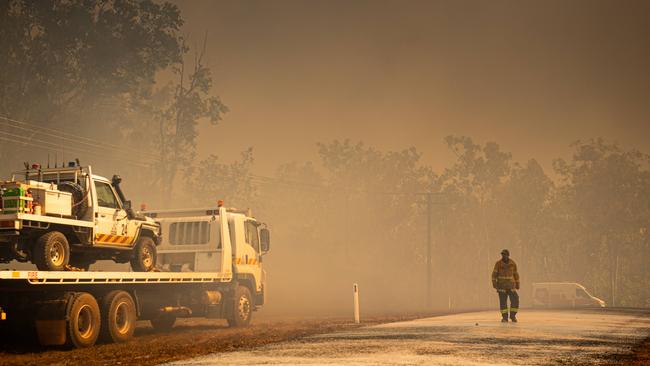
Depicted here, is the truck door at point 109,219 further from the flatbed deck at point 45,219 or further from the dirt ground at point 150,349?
the dirt ground at point 150,349

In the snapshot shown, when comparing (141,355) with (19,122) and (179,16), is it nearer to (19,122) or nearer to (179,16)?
(19,122)

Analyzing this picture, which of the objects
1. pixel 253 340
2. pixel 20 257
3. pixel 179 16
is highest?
pixel 179 16

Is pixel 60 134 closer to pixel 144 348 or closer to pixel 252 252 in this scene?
pixel 252 252

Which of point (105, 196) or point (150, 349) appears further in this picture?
point (105, 196)

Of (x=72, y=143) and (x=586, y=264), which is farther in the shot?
(x=586, y=264)

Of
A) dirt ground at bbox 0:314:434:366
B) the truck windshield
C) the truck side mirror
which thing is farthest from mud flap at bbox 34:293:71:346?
the truck side mirror

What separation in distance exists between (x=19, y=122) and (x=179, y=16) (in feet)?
48.7

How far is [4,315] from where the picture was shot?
42.7 ft

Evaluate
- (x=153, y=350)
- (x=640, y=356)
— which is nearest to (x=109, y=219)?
(x=153, y=350)

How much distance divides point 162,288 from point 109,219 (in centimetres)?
232

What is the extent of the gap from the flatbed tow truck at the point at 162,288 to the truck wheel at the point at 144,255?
1.76ft

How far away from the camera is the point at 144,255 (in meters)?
→ 18.4

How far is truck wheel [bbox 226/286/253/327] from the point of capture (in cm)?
2164

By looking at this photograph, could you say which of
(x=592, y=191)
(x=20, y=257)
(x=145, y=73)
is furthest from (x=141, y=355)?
(x=592, y=191)
